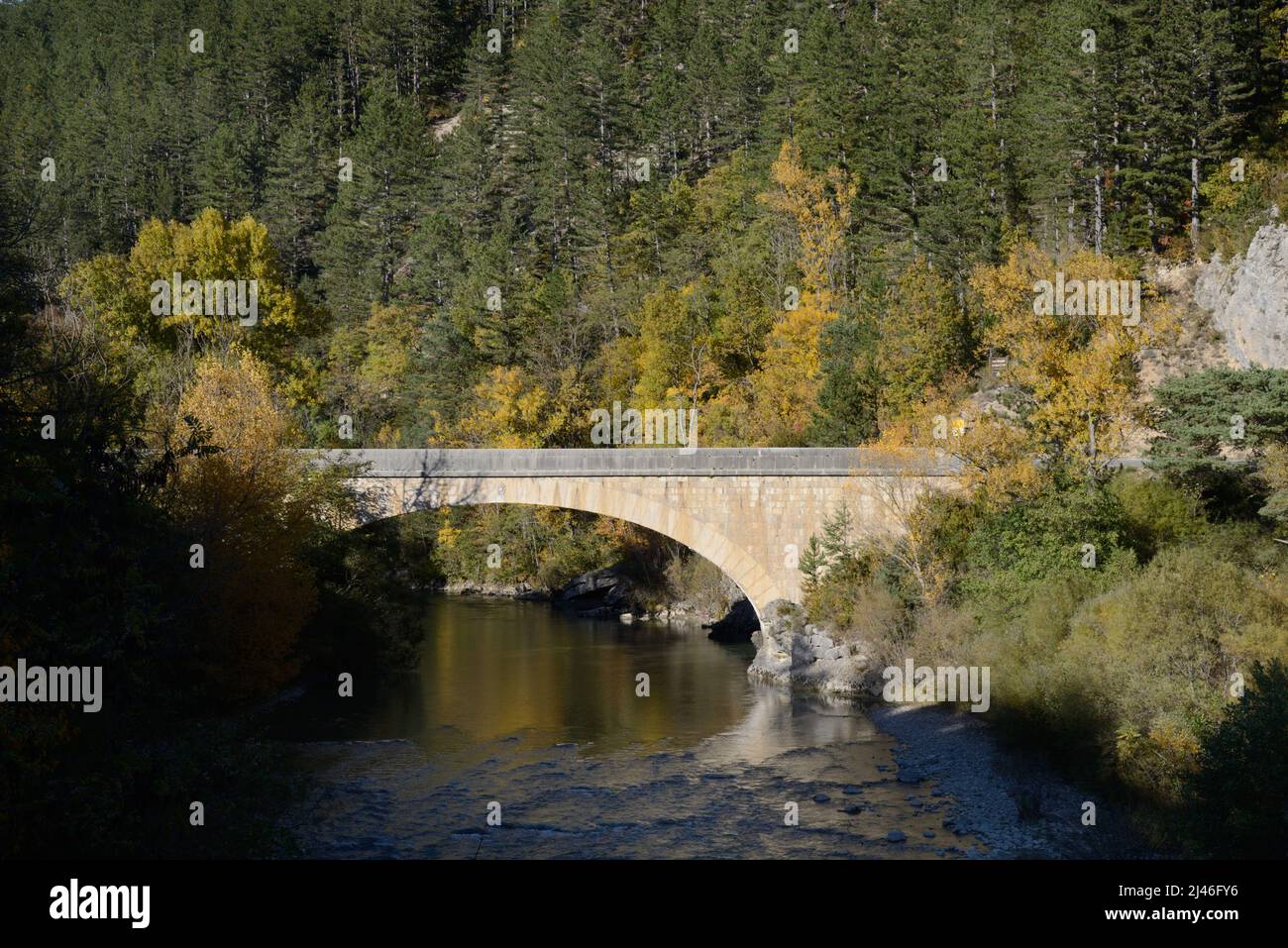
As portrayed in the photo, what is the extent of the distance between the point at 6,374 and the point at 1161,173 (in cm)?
3532

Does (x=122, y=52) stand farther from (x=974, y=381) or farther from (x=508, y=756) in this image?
(x=508, y=756)

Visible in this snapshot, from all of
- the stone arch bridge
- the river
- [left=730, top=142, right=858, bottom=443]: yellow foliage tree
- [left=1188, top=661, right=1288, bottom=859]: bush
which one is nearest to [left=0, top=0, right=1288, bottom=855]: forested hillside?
[left=1188, top=661, right=1288, bottom=859]: bush

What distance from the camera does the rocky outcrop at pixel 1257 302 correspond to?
30578 mm

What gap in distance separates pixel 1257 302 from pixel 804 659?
15.8m

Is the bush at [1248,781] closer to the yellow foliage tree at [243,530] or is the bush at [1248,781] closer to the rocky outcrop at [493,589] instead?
the yellow foliage tree at [243,530]

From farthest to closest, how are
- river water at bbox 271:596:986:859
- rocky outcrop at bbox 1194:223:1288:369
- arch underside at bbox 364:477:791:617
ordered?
arch underside at bbox 364:477:791:617 → rocky outcrop at bbox 1194:223:1288:369 → river water at bbox 271:596:986:859

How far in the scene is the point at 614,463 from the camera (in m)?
32.0

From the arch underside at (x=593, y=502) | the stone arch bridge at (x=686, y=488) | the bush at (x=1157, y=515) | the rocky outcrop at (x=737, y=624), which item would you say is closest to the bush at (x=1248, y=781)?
the bush at (x=1157, y=515)

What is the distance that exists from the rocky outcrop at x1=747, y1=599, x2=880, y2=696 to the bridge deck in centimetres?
391

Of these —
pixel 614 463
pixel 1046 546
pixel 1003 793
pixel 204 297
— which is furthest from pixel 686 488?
pixel 204 297

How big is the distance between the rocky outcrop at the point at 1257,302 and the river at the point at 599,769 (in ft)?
49.5

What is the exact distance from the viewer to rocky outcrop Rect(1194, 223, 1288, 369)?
30.6 metres

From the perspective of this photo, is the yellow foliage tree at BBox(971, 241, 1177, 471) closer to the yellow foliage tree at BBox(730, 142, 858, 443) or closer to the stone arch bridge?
the stone arch bridge
